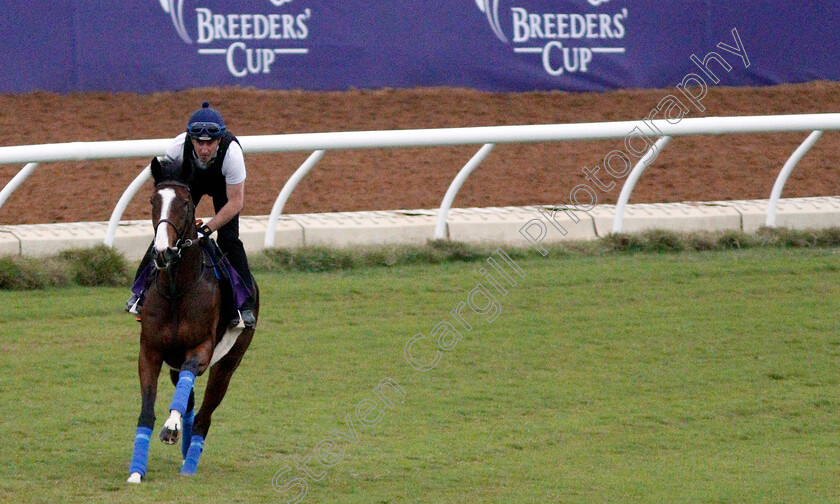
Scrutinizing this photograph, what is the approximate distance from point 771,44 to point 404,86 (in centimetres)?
422

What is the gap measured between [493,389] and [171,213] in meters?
2.22

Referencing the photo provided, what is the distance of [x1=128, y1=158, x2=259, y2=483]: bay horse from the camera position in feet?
Answer: 14.8

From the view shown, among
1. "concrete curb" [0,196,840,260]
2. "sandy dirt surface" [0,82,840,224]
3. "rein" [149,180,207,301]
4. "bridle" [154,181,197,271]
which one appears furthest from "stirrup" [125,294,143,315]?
"sandy dirt surface" [0,82,840,224]

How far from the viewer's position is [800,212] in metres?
8.84

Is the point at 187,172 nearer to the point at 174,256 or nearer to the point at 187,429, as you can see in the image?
the point at 174,256

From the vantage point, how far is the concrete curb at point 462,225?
7.54 m

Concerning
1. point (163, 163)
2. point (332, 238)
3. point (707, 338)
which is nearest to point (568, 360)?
point (707, 338)

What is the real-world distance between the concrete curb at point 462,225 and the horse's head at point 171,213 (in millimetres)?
2918

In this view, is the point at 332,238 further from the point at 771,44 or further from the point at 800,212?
the point at 771,44

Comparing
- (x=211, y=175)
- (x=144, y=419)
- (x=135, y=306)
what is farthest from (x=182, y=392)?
(x=211, y=175)

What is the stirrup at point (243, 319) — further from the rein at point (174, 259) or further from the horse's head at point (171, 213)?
the horse's head at point (171, 213)

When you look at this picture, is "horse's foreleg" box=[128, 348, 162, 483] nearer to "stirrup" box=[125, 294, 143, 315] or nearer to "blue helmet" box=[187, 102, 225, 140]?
"stirrup" box=[125, 294, 143, 315]

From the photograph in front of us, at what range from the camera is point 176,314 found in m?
4.72

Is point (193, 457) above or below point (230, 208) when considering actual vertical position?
below
